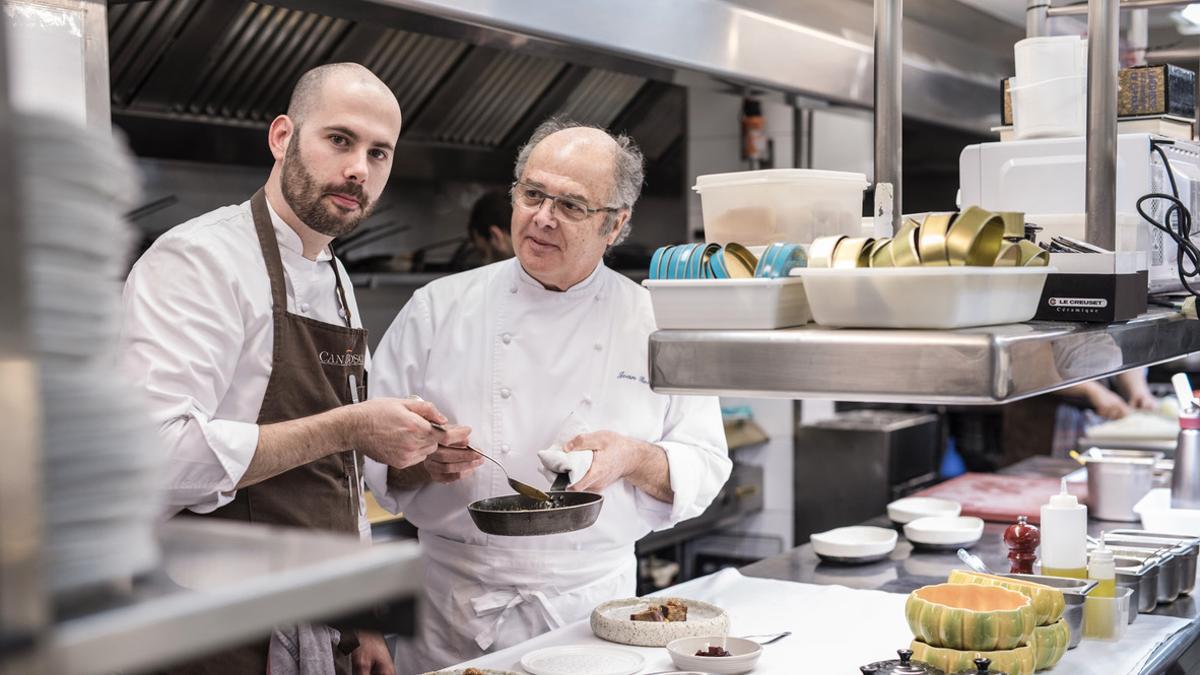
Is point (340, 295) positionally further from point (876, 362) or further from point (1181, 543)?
point (1181, 543)

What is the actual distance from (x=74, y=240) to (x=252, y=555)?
218 millimetres

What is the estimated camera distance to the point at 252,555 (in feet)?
2.46

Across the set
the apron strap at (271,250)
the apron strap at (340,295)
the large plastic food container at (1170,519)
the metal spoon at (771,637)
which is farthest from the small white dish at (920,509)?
the apron strap at (271,250)

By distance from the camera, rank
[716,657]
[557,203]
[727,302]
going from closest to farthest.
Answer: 1. [727,302]
2. [716,657]
3. [557,203]

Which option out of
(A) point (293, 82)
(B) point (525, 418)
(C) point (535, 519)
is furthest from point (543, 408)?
(A) point (293, 82)

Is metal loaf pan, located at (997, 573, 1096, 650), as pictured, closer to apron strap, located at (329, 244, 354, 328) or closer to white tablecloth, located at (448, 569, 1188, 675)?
white tablecloth, located at (448, 569, 1188, 675)

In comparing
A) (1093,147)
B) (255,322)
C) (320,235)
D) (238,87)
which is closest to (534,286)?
(320,235)

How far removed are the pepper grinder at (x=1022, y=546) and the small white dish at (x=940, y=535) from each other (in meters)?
0.56

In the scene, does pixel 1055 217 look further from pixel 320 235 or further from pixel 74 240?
pixel 74 240

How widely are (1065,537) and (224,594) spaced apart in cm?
240

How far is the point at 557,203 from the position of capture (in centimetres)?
295

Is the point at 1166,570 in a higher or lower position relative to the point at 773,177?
lower

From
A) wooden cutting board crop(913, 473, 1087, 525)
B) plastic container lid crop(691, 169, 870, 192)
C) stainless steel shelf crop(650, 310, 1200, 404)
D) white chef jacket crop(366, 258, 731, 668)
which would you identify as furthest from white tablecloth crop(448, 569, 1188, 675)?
wooden cutting board crop(913, 473, 1087, 525)

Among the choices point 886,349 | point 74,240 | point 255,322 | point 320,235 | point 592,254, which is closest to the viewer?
point 74,240
